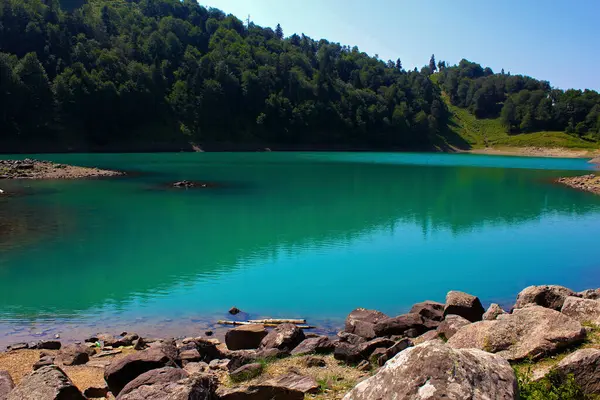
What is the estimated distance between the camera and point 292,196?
4059 centimetres

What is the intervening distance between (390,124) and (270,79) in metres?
37.1

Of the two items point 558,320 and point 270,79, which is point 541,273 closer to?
point 558,320

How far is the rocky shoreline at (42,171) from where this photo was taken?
5034cm

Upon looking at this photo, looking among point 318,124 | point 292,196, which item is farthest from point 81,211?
point 318,124

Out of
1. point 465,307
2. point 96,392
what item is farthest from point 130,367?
point 465,307

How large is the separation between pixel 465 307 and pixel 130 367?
26.2ft

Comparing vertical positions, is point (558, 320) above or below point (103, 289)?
above

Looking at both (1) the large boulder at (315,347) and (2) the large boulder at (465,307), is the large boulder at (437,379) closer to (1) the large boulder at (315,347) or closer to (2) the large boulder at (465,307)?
(1) the large boulder at (315,347)

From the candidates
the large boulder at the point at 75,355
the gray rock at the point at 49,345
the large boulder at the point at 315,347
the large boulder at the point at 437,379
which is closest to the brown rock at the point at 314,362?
the large boulder at the point at 315,347

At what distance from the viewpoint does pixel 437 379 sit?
425cm

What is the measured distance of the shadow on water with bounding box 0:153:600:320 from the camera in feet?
56.9

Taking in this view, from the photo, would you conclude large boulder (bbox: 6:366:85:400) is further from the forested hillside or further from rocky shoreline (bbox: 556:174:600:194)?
the forested hillside

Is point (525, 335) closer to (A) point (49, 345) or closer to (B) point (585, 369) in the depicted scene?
(B) point (585, 369)

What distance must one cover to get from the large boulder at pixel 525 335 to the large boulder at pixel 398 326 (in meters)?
2.99
